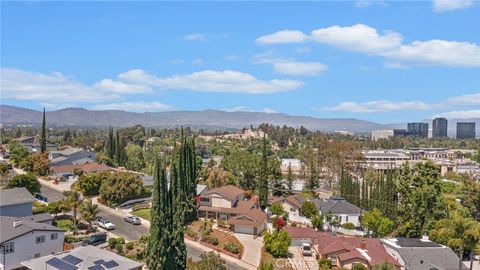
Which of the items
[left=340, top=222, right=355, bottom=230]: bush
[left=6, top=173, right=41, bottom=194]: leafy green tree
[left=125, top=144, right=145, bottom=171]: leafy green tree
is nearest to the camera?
[left=340, top=222, right=355, bottom=230]: bush

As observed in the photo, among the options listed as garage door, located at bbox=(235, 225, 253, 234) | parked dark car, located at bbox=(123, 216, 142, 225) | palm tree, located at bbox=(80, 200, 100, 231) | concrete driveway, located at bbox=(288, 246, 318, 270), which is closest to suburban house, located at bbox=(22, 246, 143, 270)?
palm tree, located at bbox=(80, 200, 100, 231)

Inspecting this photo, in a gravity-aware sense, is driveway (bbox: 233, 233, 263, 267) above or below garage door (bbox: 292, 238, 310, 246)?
below

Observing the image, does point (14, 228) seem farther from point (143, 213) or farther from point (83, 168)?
point (83, 168)

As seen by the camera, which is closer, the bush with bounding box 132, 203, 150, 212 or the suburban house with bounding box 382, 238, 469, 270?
the suburban house with bounding box 382, 238, 469, 270

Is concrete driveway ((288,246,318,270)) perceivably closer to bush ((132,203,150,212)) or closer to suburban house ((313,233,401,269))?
suburban house ((313,233,401,269))

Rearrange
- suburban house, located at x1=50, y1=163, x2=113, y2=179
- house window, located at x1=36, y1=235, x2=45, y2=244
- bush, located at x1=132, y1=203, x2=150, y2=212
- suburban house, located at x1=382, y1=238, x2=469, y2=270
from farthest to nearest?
suburban house, located at x1=50, y1=163, x2=113, y2=179 → bush, located at x1=132, y1=203, x2=150, y2=212 → suburban house, located at x1=382, y1=238, x2=469, y2=270 → house window, located at x1=36, y1=235, x2=45, y2=244

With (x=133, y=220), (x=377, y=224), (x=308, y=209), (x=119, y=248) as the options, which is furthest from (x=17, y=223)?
(x=377, y=224)

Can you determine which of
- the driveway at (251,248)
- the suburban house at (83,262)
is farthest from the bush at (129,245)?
the driveway at (251,248)
